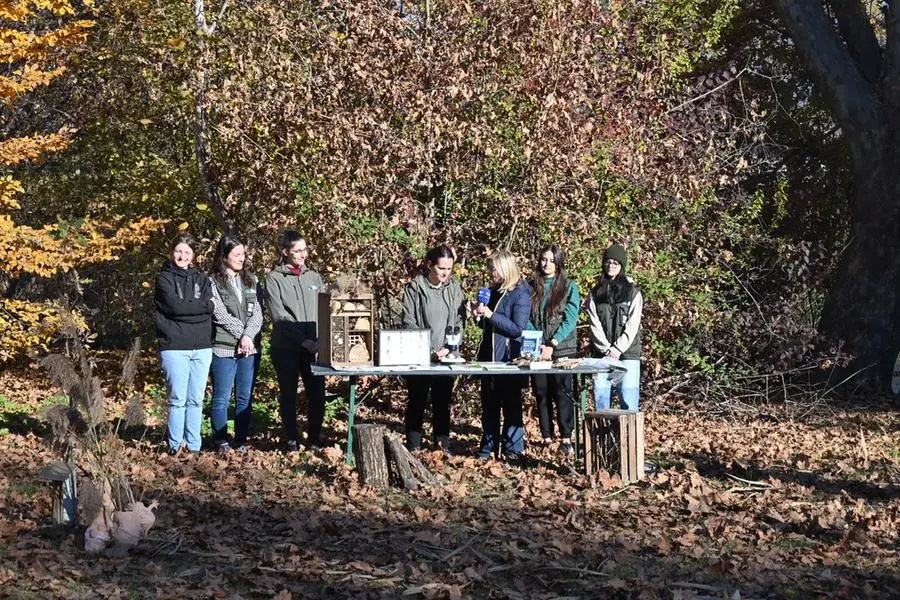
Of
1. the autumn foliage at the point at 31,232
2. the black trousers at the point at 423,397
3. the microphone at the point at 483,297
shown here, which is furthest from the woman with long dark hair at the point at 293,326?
the autumn foliage at the point at 31,232

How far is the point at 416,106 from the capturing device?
1170cm

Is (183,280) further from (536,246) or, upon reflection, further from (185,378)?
(536,246)

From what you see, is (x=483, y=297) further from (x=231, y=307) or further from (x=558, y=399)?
(x=231, y=307)

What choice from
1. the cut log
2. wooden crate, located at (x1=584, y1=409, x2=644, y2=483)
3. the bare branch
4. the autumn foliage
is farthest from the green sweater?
the bare branch

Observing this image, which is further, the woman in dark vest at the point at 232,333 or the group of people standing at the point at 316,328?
the woman in dark vest at the point at 232,333

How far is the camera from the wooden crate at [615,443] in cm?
886

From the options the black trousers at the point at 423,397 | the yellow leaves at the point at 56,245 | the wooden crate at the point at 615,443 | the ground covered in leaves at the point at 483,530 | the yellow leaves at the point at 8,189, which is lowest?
the ground covered in leaves at the point at 483,530

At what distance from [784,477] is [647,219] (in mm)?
4527

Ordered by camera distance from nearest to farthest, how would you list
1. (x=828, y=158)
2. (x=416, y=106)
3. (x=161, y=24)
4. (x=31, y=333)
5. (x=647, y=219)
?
(x=416, y=106) < (x=647, y=219) < (x=31, y=333) < (x=161, y=24) < (x=828, y=158)

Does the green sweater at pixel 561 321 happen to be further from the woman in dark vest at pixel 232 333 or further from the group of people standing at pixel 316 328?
the woman in dark vest at pixel 232 333

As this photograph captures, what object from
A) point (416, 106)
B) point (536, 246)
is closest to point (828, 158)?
point (536, 246)

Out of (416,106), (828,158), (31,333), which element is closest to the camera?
(416,106)

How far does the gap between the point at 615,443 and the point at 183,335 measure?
3.60 metres

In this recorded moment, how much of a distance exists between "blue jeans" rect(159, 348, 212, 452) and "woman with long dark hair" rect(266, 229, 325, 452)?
64 centimetres
